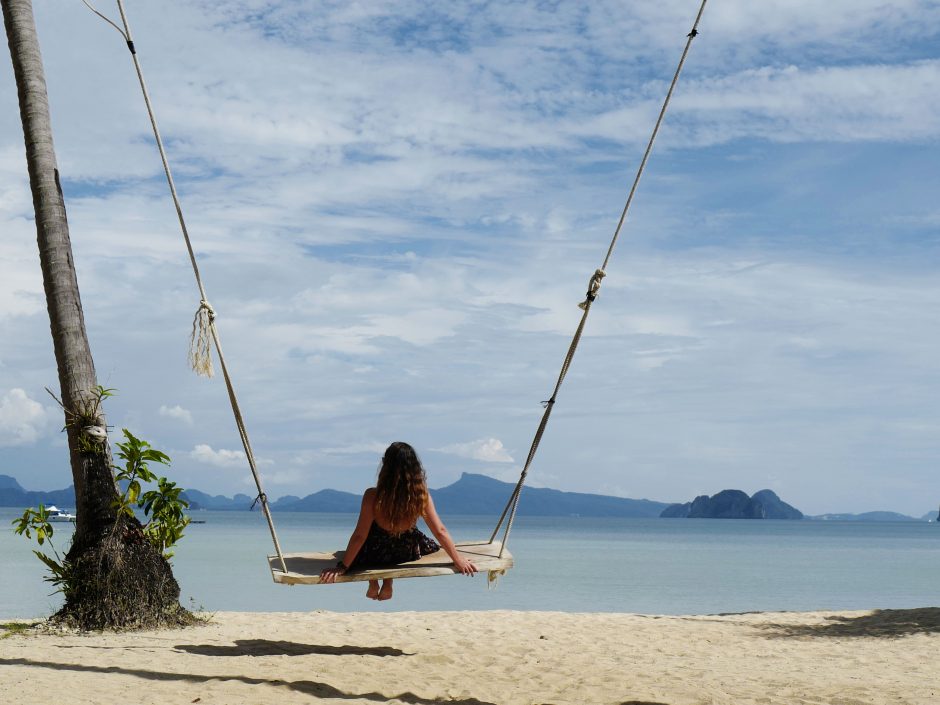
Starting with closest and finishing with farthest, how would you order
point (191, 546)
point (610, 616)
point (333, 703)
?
point (333, 703) < point (610, 616) < point (191, 546)

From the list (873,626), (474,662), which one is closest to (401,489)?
(474,662)

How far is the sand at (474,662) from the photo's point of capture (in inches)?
211

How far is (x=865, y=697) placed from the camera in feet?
18.2

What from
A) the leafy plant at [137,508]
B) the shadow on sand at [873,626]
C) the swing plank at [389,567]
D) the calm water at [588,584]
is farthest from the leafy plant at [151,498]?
the calm water at [588,584]

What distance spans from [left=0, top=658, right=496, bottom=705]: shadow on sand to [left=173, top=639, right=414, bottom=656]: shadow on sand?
745 mm

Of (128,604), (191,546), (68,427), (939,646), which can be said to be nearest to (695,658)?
(939,646)

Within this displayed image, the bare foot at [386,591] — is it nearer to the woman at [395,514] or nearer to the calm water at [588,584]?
the woman at [395,514]

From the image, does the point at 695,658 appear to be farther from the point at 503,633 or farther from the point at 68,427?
the point at 68,427

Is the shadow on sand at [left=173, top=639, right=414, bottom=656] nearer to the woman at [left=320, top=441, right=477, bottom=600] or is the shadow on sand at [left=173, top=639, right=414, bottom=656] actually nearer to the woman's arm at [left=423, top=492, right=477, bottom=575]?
the woman at [left=320, top=441, right=477, bottom=600]

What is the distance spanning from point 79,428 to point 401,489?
9.70 ft

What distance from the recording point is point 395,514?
523 cm

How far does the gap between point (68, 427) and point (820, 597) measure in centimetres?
2111

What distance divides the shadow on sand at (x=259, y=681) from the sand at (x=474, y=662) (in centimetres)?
1

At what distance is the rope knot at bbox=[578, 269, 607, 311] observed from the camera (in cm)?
575
